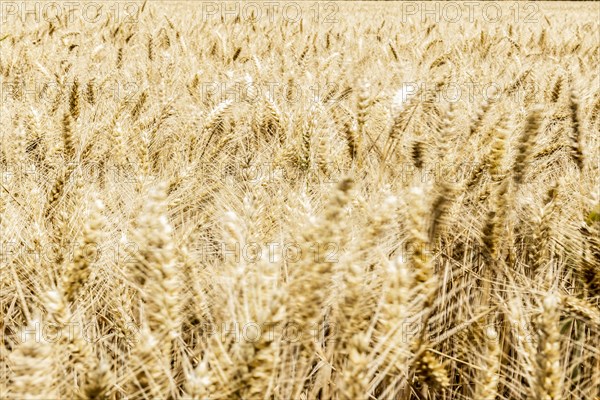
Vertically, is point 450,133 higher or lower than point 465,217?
higher

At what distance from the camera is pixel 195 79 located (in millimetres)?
2100

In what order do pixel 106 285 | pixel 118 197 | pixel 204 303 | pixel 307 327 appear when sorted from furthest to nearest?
pixel 118 197 → pixel 106 285 → pixel 204 303 → pixel 307 327

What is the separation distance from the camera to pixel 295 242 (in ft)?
3.24

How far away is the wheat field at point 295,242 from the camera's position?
0.66m

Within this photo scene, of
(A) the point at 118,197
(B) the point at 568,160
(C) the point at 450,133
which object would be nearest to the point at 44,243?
(A) the point at 118,197

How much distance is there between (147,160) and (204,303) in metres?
0.66

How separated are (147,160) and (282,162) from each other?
372 mm

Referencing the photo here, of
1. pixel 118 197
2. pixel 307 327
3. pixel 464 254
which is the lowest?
pixel 464 254

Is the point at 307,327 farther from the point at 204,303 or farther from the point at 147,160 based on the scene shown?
the point at 147,160

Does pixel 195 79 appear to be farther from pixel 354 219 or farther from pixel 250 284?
pixel 250 284

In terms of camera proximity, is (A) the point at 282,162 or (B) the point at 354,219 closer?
(B) the point at 354,219

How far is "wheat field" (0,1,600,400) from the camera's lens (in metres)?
0.66

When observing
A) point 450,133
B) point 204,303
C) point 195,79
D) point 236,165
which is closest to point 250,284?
point 204,303

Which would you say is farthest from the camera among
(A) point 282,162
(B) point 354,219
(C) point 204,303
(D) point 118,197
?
(A) point 282,162
